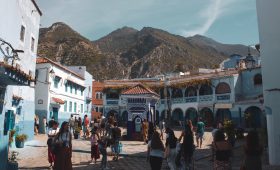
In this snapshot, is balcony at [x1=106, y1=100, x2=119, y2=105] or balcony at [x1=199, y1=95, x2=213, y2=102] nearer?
balcony at [x1=199, y1=95, x2=213, y2=102]

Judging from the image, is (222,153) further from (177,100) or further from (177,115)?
(177,115)

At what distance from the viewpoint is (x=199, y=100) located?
125ft

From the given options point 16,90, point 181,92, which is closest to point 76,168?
point 16,90

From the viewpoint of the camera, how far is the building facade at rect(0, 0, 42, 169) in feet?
30.5

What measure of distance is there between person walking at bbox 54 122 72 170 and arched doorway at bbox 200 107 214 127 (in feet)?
98.6

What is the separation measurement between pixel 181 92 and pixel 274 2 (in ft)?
92.2

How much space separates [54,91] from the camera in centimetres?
2798

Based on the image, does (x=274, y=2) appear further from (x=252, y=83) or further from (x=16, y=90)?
(x=252, y=83)

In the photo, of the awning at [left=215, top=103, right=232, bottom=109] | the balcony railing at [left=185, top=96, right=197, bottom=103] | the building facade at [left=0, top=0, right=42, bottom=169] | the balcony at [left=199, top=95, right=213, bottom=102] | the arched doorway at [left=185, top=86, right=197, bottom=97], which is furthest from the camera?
the arched doorway at [left=185, top=86, right=197, bottom=97]

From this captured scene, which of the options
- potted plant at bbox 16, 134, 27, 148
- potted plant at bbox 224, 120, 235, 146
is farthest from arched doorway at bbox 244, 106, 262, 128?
potted plant at bbox 16, 134, 27, 148

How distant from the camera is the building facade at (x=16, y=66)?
30.5 feet

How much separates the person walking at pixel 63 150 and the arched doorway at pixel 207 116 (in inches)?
1183

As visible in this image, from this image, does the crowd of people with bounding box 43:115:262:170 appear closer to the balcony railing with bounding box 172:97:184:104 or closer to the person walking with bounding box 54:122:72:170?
the person walking with bounding box 54:122:72:170

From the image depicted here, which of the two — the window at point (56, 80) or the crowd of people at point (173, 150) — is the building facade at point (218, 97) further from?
the crowd of people at point (173, 150)
